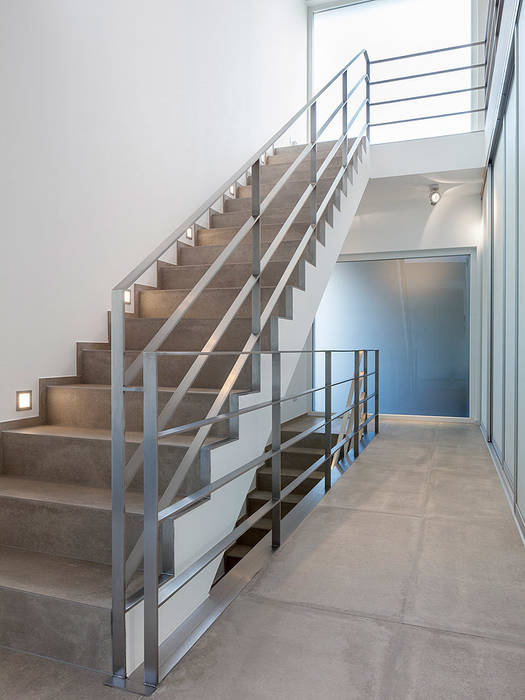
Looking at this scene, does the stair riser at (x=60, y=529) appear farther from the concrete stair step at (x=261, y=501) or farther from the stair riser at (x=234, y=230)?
the concrete stair step at (x=261, y=501)

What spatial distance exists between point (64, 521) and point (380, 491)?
73.2 inches

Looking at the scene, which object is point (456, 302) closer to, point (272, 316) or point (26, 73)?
point (272, 316)

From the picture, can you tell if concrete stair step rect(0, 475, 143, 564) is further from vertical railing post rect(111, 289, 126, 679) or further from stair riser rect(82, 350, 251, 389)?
stair riser rect(82, 350, 251, 389)

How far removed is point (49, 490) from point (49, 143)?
1595mm

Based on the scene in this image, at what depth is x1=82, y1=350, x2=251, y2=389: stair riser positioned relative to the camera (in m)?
2.27

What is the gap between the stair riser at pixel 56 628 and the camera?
1.33 metres

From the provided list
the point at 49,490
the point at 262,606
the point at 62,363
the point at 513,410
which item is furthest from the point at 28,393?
the point at 513,410

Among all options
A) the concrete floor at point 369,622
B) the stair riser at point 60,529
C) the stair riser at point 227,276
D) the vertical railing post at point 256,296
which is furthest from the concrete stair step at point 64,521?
the stair riser at point 227,276

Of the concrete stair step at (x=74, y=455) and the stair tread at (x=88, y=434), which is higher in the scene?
the stair tread at (x=88, y=434)

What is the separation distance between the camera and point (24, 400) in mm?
2268

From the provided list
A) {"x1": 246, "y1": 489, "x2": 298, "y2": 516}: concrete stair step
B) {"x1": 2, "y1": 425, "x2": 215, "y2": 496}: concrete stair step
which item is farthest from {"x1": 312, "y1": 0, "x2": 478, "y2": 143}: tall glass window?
{"x1": 2, "y1": 425, "x2": 215, "y2": 496}: concrete stair step

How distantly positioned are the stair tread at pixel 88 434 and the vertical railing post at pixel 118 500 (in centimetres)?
49

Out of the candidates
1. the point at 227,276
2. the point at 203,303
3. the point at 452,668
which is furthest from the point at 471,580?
the point at 227,276

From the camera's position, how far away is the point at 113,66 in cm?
290
